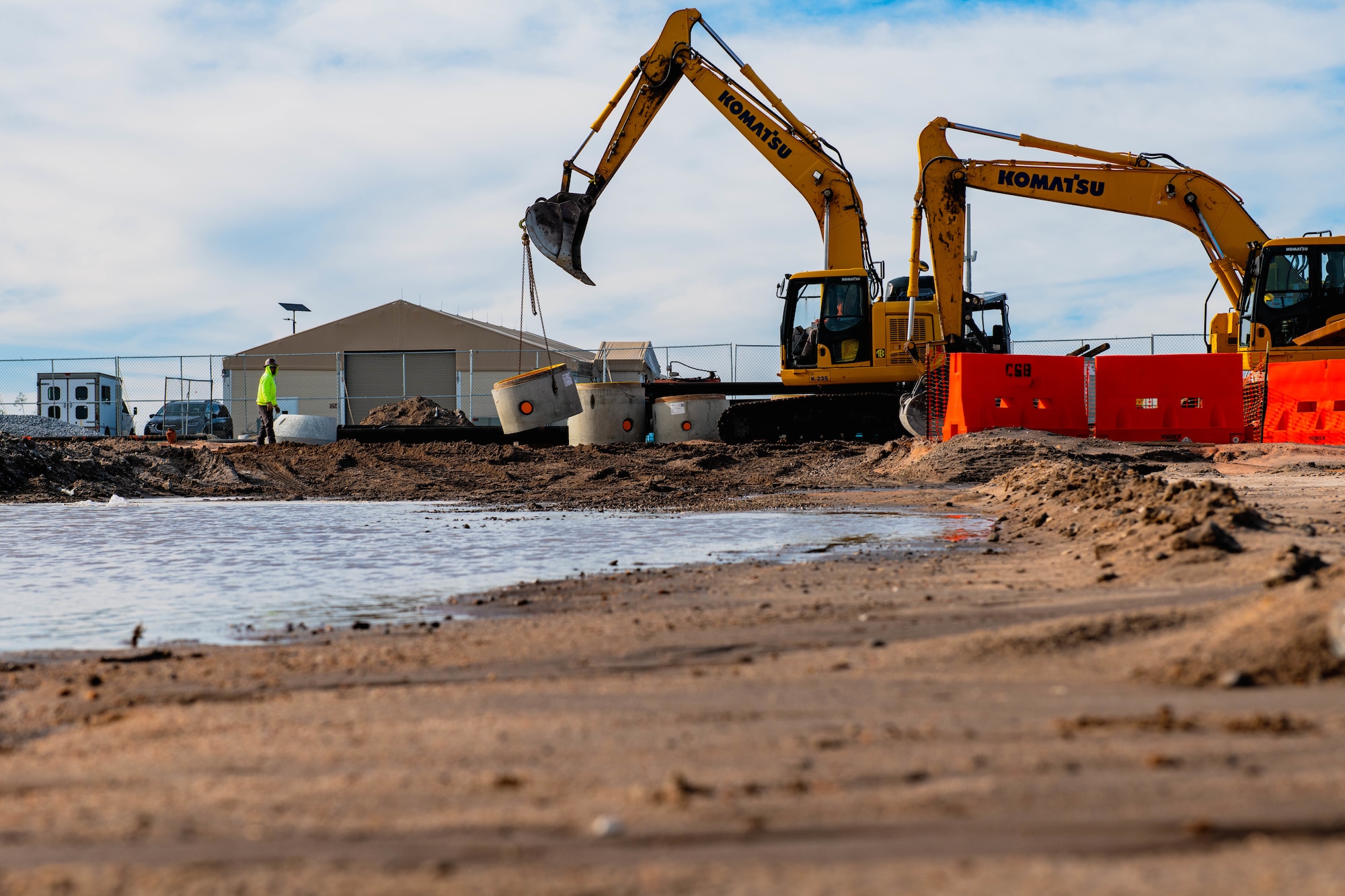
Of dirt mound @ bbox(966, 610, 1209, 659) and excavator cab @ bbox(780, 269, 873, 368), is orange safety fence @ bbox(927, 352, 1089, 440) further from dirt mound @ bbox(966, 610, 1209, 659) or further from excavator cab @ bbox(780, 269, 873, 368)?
dirt mound @ bbox(966, 610, 1209, 659)

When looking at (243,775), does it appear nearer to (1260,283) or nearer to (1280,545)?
(1280,545)

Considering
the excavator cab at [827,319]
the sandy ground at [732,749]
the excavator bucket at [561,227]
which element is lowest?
the sandy ground at [732,749]

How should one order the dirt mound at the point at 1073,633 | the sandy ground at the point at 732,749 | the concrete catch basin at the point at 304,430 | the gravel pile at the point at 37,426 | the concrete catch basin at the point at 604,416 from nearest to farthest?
the sandy ground at the point at 732,749
the dirt mound at the point at 1073,633
the concrete catch basin at the point at 604,416
the concrete catch basin at the point at 304,430
the gravel pile at the point at 37,426

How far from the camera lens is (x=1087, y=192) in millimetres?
18625

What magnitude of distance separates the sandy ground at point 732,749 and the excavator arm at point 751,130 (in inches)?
642

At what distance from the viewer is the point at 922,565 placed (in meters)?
6.09

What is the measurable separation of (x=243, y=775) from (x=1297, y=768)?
2289mm

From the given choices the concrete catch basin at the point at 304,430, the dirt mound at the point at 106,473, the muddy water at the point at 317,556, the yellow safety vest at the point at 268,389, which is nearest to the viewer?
the muddy water at the point at 317,556

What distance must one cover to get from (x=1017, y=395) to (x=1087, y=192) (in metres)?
4.82

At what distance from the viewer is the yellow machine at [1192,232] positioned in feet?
57.4

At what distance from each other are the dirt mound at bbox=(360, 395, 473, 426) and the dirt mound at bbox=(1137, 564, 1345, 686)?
972 inches

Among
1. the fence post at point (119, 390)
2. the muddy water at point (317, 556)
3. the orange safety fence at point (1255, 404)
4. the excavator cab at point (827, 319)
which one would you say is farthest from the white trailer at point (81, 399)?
the orange safety fence at point (1255, 404)

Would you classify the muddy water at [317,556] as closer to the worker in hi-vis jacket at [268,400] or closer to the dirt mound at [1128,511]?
the dirt mound at [1128,511]

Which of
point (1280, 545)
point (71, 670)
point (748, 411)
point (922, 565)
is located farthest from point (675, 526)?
point (748, 411)
